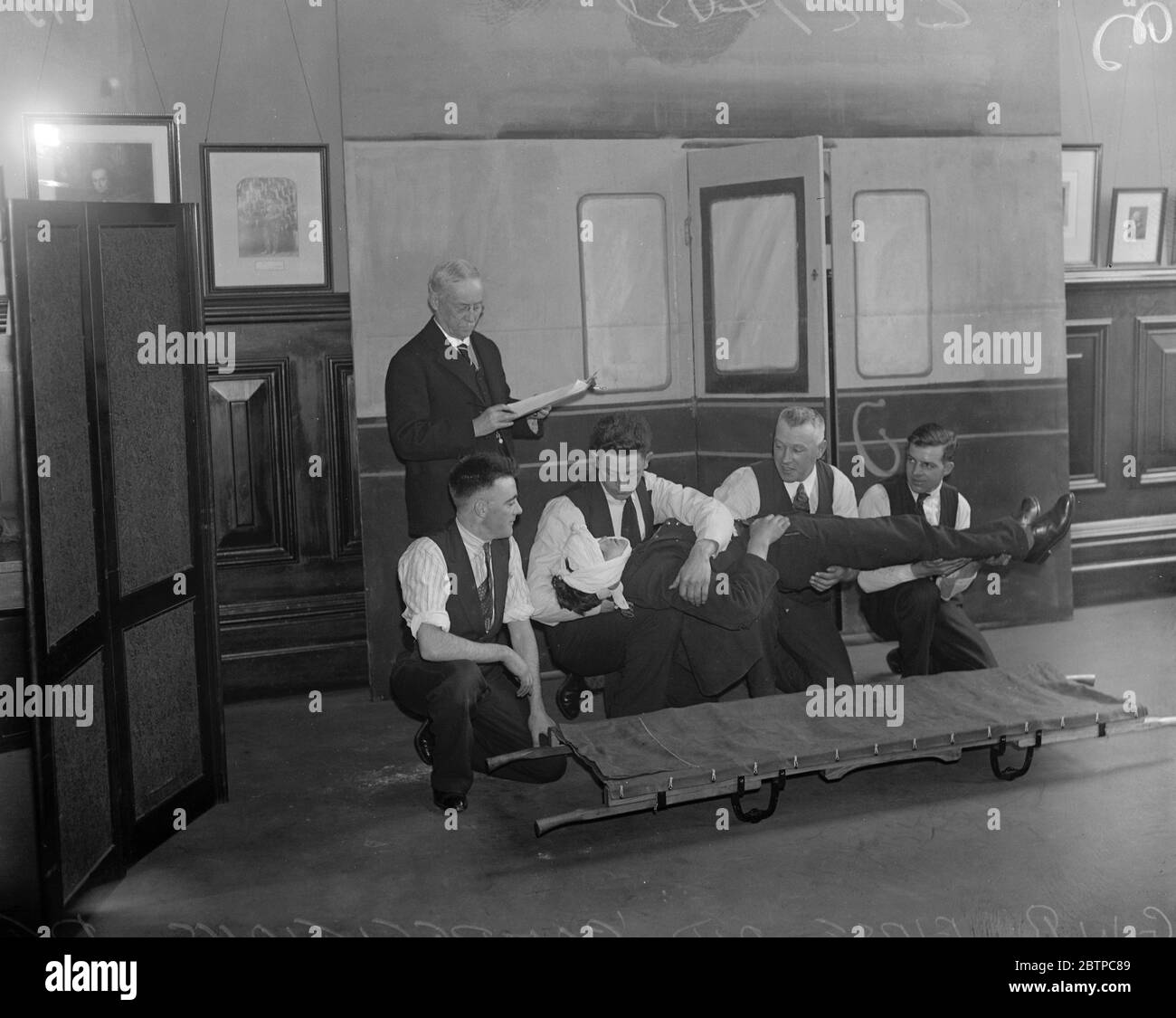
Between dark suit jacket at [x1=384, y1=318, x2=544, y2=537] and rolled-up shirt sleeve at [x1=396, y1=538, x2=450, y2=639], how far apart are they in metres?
0.80

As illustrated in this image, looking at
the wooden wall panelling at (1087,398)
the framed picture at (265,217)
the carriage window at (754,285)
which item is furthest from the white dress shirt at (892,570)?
the framed picture at (265,217)

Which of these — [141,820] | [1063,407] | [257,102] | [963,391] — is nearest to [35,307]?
[141,820]

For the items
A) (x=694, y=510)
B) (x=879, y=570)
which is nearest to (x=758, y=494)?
(x=694, y=510)

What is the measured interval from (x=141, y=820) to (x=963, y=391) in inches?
162

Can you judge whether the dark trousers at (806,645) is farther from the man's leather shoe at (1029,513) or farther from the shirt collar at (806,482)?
the man's leather shoe at (1029,513)

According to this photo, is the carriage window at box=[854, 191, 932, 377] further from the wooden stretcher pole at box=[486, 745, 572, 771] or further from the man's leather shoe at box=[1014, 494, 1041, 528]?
the wooden stretcher pole at box=[486, 745, 572, 771]

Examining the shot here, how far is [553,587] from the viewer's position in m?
4.80

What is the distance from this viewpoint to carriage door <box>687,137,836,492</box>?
5895 mm

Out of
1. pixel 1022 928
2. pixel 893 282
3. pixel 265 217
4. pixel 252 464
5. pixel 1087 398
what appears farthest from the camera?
pixel 1087 398

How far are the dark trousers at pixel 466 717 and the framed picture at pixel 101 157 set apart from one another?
2.33 m

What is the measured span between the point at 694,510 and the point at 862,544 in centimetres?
59

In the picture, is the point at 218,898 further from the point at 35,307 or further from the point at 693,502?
the point at 693,502

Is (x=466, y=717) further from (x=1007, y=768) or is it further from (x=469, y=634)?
(x=1007, y=768)

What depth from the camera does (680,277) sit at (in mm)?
Result: 6191
